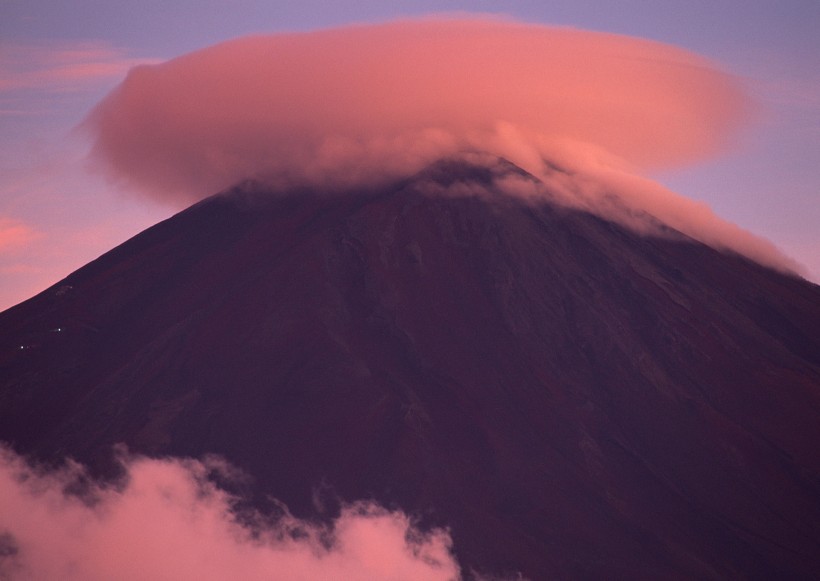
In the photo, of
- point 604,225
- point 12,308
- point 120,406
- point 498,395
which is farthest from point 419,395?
point 12,308

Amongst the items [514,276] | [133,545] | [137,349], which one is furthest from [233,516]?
[514,276]

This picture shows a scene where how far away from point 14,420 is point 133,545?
807 inches

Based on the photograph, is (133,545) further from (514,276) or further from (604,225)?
(604,225)

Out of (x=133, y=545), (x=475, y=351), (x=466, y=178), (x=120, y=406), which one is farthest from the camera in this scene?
(x=466, y=178)

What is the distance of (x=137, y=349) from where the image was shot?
11025 centimetres

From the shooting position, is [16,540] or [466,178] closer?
[16,540]

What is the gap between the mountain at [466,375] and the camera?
95.5 meters

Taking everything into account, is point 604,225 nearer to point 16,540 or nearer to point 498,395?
point 498,395

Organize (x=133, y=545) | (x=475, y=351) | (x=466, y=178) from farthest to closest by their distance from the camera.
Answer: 1. (x=466, y=178)
2. (x=475, y=351)
3. (x=133, y=545)

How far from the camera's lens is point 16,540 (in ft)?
312

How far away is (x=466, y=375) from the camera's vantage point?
107 m

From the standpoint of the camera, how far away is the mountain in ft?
313

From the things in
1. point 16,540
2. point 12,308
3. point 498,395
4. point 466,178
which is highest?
point 466,178

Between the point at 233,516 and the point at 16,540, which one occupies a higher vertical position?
the point at 233,516
